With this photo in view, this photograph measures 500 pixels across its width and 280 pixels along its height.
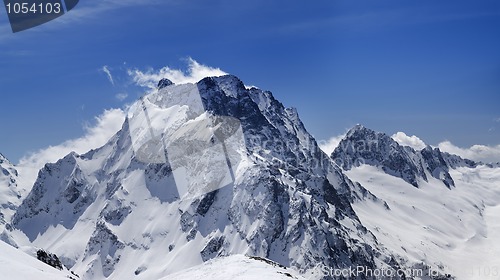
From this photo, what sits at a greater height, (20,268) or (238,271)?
(20,268)

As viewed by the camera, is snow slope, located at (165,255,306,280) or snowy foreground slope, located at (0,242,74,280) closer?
snowy foreground slope, located at (0,242,74,280)

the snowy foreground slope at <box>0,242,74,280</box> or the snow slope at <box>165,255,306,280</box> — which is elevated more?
the snowy foreground slope at <box>0,242,74,280</box>

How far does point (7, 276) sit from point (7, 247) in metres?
14.5

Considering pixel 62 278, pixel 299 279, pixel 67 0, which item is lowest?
pixel 299 279

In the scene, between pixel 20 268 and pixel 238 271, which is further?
pixel 238 271

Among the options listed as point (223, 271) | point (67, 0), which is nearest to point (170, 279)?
point (223, 271)

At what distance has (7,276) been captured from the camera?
5000 centimetres

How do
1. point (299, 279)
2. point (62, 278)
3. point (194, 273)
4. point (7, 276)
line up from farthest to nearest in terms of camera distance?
point (194, 273), point (299, 279), point (62, 278), point (7, 276)

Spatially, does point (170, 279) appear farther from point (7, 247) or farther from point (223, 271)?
point (7, 247)

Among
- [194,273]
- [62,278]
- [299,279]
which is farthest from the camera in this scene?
[194,273]

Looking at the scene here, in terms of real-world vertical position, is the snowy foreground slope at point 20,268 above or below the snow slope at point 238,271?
above

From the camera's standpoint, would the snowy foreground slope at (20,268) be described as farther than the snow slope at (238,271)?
No

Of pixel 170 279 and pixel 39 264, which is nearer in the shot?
pixel 39 264

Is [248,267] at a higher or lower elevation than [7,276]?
lower
